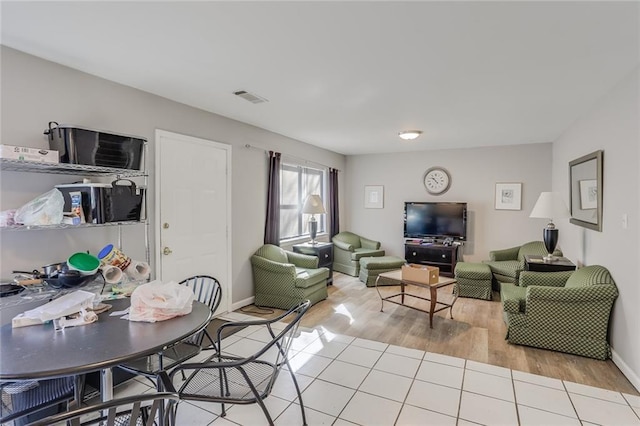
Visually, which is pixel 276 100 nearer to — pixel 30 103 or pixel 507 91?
pixel 30 103

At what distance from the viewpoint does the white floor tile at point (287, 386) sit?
7.75 feet

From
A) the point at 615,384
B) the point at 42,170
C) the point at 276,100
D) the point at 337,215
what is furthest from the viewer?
the point at 337,215

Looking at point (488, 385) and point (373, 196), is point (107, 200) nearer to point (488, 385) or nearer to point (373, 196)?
point (488, 385)

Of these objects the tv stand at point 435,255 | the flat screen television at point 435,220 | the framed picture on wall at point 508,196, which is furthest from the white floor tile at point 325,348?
the framed picture on wall at point 508,196

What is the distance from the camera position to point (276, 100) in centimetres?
329

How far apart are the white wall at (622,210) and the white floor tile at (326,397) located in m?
2.13

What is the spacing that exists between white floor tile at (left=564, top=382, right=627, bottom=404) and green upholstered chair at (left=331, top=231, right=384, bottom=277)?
371cm

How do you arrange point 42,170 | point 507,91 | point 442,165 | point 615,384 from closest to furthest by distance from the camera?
point 42,170, point 615,384, point 507,91, point 442,165

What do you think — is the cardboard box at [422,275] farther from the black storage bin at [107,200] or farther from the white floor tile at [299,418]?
the black storage bin at [107,200]

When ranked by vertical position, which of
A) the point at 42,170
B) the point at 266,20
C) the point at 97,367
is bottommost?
the point at 97,367

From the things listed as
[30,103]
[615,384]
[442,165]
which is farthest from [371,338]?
Result: [442,165]

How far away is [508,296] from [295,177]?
3644 millimetres

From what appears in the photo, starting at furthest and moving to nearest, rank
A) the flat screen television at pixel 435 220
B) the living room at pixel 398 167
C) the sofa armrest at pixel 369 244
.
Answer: the sofa armrest at pixel 369 244 < the flat screen television at pixel 435 220 < the living room at pixel 398 167

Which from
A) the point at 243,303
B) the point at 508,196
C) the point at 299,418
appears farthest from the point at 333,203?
the point at 299,418
